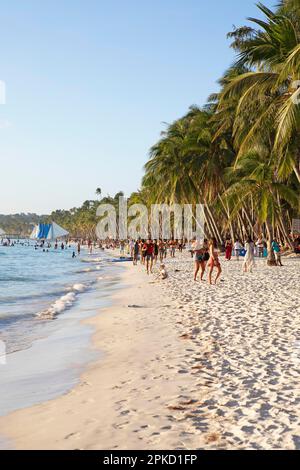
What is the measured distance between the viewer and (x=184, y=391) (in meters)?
5.36

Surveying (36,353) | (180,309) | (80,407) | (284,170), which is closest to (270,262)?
(284,170)

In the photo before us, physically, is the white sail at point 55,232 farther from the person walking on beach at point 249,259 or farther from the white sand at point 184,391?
the white sand at point 184,391

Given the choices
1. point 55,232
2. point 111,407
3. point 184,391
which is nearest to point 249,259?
point 184,391

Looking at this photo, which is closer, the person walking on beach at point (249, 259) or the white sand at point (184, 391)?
the white sand at point (184, 391)

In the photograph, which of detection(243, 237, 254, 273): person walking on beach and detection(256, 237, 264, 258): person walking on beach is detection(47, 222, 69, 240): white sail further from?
detection(243, 237, 254, 273): person walking on beach

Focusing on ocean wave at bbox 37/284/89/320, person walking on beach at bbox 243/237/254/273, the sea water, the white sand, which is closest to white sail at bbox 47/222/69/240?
person walking on beach at bbox 243/237/254/273

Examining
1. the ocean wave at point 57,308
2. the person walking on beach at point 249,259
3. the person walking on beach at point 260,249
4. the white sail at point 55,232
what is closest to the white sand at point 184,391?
the ocean wave at point 57,308

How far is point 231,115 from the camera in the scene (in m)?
30.5

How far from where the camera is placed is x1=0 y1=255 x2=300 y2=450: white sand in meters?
4.16

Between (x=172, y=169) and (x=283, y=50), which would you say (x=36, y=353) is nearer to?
(x=283, y=50)

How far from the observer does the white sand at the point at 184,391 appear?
4160mm

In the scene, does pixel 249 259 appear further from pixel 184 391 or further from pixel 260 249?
pixel 184 391

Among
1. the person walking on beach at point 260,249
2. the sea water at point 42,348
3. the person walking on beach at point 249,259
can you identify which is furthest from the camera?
the person walking on beach at point 260,249

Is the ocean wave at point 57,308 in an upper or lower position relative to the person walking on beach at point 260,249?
lower
